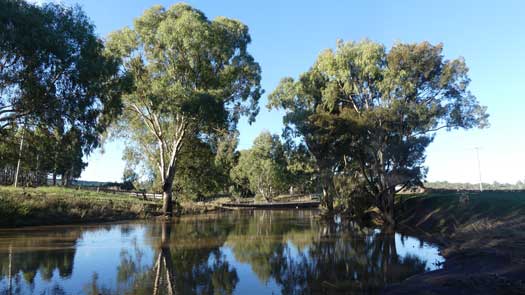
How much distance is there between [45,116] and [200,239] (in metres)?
10.4

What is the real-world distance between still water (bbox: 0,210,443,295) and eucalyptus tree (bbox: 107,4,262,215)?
47.8 ft

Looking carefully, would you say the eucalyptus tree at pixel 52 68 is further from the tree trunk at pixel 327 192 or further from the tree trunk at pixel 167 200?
the tree trunk at pixel 327 192

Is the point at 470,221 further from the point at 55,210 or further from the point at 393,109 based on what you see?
the point at 55,210

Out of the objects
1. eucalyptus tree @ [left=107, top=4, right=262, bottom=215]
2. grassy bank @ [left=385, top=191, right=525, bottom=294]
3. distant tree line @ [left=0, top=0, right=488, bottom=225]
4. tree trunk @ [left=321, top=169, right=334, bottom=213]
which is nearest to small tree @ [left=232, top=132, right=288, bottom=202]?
distant tree line @ [left=0, top=0, right=488, bottom=225]

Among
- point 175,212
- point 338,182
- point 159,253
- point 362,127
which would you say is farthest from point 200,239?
point 175,212

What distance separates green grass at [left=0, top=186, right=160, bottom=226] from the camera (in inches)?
1006

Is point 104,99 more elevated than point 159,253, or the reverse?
point 104,99

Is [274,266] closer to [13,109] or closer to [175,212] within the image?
[13,109]

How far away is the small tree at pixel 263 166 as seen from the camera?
8245 centimetres

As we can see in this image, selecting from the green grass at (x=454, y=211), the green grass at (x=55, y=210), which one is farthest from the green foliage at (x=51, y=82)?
the green grass at (x=454, y=211)

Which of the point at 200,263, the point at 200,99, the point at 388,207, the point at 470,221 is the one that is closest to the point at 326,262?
the point at 200,263

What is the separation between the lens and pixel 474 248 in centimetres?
1434

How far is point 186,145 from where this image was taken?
1848 inches

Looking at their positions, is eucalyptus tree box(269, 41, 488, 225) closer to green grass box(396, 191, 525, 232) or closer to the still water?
green grass box(396, 191, 525, 232)
